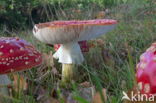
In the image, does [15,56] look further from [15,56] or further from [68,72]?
[68,72]

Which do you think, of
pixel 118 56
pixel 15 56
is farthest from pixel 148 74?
pixel 118 56

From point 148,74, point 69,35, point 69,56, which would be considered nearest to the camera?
point 148,74

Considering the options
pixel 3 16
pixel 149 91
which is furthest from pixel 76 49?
pixel 3 16

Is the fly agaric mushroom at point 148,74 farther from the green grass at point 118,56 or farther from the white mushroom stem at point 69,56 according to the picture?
the white mushroom stem at point 69,56

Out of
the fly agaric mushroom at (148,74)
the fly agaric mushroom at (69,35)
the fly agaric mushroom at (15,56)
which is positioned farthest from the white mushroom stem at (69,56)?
the fly agaric mushroom at (148,74)

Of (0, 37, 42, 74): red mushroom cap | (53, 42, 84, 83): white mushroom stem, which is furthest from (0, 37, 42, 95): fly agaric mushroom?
(53, 42, 84, 83): white mushroom stem
